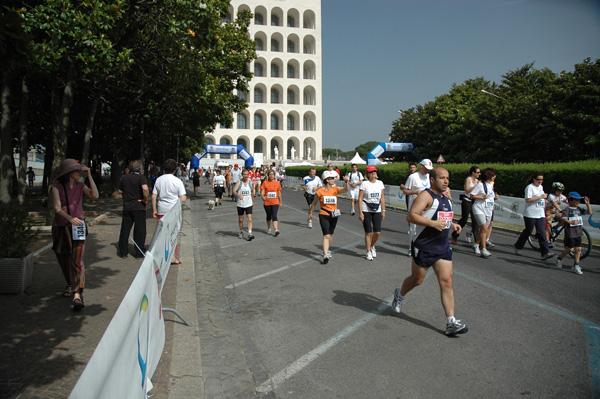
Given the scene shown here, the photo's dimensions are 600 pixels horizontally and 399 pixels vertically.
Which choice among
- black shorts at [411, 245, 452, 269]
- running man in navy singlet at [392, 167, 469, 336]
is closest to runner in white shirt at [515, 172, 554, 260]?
running man in navy singlet at [392, 167, 469, 336]

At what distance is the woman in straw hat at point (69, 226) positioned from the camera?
5.41m

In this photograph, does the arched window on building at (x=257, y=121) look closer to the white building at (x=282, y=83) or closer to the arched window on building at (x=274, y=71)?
the white building at (x=282, y=83)

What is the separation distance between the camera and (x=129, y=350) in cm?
234

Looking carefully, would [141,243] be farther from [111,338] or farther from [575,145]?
[575,145]

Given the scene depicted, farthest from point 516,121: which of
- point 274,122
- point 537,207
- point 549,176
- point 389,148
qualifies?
point 274,122

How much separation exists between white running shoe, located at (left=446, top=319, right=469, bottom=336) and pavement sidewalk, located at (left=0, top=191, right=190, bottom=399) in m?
2.55

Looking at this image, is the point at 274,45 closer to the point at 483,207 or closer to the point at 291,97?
the point at 291,97

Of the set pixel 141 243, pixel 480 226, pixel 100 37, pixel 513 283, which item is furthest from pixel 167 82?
pixel 513 283

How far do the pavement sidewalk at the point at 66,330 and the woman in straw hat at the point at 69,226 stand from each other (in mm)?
399

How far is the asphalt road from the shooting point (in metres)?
3.61

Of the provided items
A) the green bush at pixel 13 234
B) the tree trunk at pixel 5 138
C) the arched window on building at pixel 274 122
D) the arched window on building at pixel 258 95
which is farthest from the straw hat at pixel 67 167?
the arched window on building at pixel 274 122

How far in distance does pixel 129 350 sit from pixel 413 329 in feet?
11.0

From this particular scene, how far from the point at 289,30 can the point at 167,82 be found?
72.1 meters

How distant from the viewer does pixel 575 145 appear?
78.3 ft
